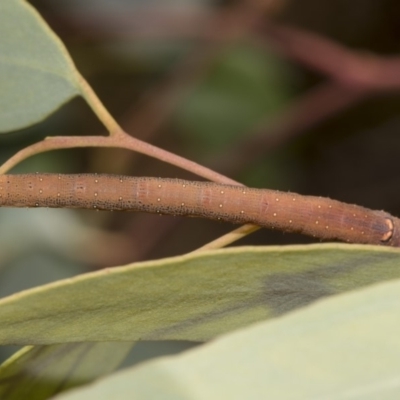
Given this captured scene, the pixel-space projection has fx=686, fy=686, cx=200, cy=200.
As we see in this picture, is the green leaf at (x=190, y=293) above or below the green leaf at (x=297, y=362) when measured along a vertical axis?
above

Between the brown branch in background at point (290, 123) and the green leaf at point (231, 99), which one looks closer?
the brown branch in background at point (290, 123)

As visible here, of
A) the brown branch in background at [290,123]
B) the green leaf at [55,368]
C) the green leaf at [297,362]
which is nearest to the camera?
the green leaf at [297,362]

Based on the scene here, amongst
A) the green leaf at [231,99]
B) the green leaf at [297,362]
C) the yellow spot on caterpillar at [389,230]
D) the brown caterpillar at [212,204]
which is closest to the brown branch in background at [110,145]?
the brown caterpillar at [212,204]

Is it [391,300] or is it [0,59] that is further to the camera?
[0,59]

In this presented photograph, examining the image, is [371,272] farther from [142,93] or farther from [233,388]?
[142,93]

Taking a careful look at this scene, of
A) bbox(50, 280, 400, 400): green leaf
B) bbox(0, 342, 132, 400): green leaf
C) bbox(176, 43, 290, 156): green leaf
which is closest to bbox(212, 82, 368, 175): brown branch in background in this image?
bbox(176, 43, 290, 156): green leaf

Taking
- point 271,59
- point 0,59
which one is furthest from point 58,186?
point 271,59

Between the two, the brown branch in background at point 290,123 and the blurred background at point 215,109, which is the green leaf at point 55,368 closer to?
the blurred background at point 215,109

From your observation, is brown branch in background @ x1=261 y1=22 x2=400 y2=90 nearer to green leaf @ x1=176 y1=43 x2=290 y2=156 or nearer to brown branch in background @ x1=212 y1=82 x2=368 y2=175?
brown branch in background @ x1=212 y1=82 x2=368 y2=175
